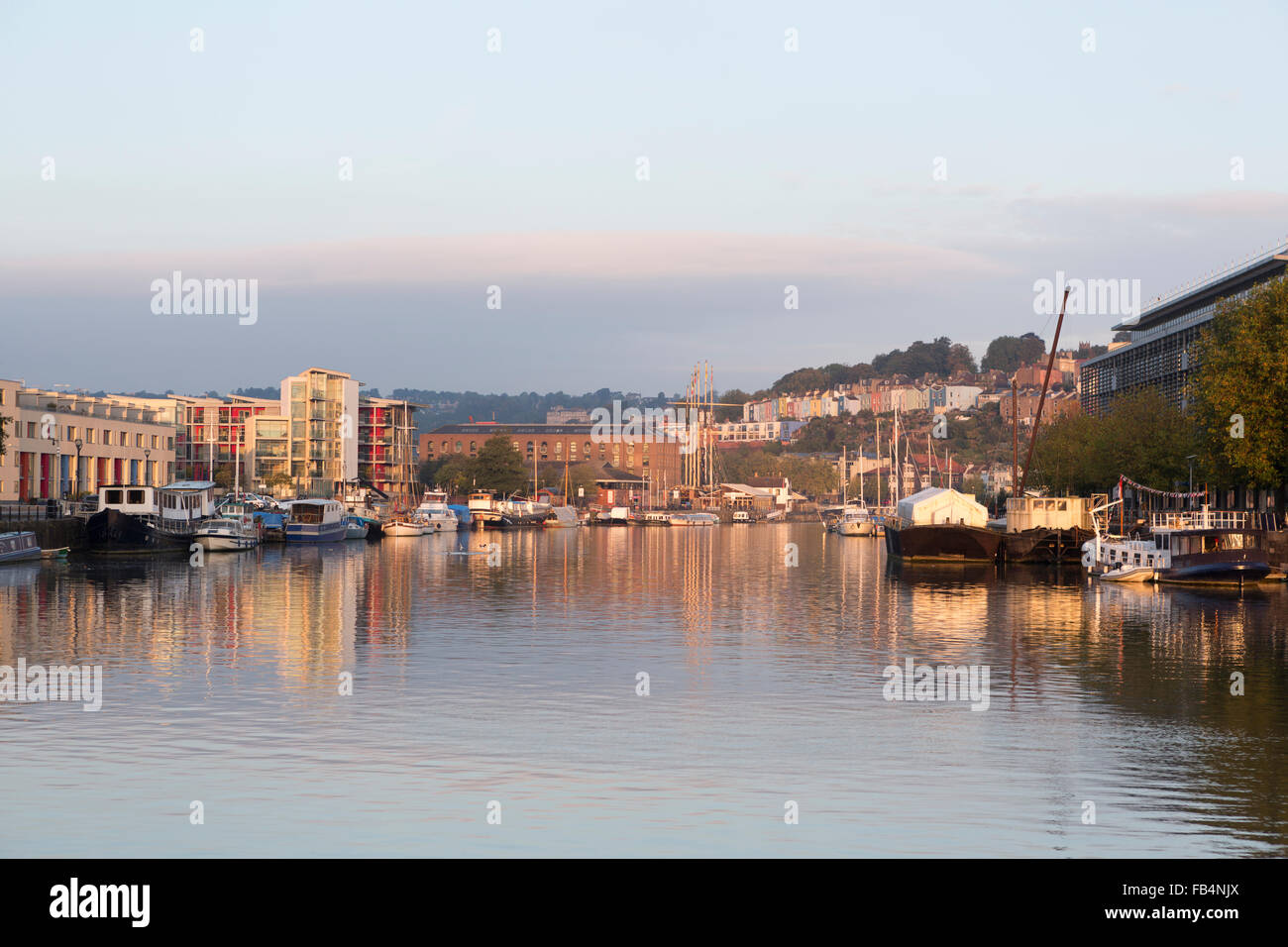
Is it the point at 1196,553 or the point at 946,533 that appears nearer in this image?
the point at 1196,553

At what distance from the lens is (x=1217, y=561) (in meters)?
57.9

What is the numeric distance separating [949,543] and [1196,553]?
78.0 ft

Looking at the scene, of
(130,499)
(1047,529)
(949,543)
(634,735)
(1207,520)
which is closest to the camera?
(634,735)

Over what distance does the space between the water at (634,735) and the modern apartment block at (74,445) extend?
3040 inches

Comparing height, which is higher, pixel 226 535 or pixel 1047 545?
pixel 226 535

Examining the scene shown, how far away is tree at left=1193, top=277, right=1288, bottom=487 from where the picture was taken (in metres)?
61.0

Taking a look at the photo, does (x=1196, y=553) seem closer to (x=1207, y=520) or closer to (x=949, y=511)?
(x=1207, y=520)

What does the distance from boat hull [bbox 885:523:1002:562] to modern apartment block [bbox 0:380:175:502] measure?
206ft

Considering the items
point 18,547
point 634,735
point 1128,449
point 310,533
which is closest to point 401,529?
point 310,533

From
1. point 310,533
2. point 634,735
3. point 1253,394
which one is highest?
point 1253,394

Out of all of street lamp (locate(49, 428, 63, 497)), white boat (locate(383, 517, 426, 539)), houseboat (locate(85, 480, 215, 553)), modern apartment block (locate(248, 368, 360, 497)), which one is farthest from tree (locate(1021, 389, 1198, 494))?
modern apartment block (locate(248, 368, 360, 497))

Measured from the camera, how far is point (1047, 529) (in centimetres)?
7956
